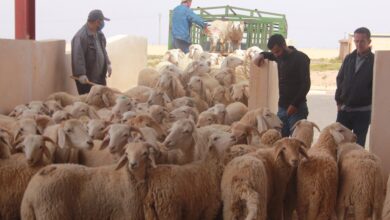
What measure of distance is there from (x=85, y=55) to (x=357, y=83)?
14.4 ft

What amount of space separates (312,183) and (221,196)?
0.88 metres

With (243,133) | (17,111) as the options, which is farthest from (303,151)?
(17,111)

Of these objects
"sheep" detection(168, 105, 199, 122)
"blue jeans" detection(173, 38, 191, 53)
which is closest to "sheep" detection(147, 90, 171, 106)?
"sheep" detection(168, 105, 199, 122)

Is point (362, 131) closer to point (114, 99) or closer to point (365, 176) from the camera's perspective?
point (365, 176)

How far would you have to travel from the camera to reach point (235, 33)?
1916cm

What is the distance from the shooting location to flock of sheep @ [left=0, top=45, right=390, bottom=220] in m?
5.22

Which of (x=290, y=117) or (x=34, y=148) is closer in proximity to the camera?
(x=34, y=148)

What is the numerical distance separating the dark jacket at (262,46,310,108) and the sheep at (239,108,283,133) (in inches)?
17.8

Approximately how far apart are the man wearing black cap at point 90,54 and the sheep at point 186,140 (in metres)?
4.04

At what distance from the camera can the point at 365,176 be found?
577cm

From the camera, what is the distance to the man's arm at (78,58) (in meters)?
9.81

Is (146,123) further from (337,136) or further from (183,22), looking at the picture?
(183,22)

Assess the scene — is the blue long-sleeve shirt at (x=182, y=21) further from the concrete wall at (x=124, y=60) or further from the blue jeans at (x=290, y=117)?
the blue jeans at (x=290, y=117)

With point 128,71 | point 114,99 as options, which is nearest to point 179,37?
point 128,71
